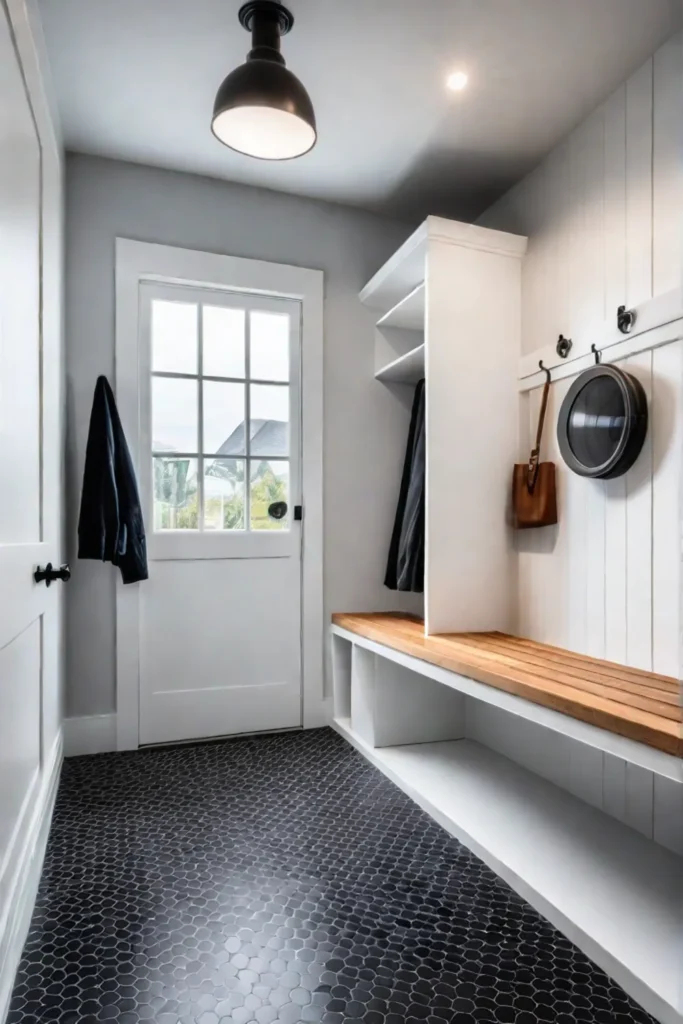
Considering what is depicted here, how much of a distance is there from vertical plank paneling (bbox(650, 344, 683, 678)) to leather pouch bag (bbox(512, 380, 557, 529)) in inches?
17.9

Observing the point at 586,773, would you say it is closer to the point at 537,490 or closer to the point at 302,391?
the point at 537,490

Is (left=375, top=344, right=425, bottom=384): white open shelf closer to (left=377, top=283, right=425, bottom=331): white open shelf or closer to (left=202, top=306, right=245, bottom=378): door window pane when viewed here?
(left=377, top=283, right=425, bottom=331): white open shelf

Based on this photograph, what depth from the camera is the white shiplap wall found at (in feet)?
5.93

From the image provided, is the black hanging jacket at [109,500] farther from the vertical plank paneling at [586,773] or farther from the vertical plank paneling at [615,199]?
the vertical plank paneling at [615,199]

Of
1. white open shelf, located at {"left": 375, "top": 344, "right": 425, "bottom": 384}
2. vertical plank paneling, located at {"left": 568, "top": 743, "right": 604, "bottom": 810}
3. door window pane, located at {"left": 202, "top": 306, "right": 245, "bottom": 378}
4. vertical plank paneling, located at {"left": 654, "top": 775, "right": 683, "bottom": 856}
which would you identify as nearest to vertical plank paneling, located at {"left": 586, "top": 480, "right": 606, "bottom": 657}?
vertical plank paneling, located at {"left": 568, "top": 743, "right": 604, "bottom": 810}

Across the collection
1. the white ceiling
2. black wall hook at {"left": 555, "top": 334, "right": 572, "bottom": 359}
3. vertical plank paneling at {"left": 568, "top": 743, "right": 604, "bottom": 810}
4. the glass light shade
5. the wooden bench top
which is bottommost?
vertical plank paneling at {"left": 568, "top": 743, "right": 604, "bottom": 810}

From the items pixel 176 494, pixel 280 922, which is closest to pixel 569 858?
pixel 280 922

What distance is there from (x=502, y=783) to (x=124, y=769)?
4.68ft

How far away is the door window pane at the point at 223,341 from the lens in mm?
2787

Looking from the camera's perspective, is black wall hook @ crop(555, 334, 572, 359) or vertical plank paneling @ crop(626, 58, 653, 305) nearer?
vertical plank paneling @ crop(626, 58, 653, 305)

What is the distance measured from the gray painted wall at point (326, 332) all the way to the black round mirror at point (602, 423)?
3.45 ft

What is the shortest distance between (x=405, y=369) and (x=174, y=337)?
3.42ft

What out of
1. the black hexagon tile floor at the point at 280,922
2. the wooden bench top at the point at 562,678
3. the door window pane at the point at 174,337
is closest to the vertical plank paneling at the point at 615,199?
the wooden bench top at the point at 562,678

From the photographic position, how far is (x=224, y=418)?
2.80 metres
